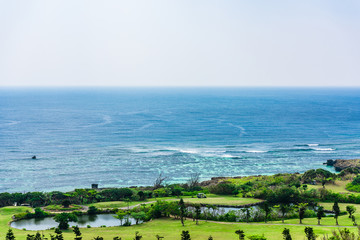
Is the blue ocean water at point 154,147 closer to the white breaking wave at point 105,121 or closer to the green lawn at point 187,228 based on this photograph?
the white breaking wave at point 105,121

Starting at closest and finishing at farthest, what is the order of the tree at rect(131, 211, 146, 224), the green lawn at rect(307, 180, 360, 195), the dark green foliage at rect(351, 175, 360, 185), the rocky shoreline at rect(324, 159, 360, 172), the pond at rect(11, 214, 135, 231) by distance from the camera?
the tree at rect(131, 211, 146, 224), the pond at rect(11, 214, 135, 231), the green lawn at rect(307, 180, 360, 195), the dark green foliage at rect(351, 175, 360, 185), the rocky shoreline at rect(324, 159, 360, 172)

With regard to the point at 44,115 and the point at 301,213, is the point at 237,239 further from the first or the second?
the point at 44,115

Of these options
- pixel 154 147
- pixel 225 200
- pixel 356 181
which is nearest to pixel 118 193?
pixel 225 200

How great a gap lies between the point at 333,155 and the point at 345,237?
7658cm

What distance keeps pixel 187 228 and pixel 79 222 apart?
15.9 m

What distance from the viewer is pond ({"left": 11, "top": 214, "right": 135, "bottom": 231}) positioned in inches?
2010

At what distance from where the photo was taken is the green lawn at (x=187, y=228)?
43906 millimetres

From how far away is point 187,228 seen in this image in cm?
4797

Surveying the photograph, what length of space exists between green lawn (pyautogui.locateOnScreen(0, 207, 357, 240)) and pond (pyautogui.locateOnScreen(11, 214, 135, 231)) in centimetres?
218

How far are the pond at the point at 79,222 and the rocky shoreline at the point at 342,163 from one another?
59.9m

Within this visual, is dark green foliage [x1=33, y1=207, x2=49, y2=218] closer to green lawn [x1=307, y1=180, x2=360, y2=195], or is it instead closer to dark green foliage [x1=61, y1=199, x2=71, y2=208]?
dark green foliage [x1=61, y1=199, x2=71, y2=208]

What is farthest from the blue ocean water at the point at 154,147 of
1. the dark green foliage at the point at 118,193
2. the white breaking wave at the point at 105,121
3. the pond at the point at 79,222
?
the pond at the point at 79,222

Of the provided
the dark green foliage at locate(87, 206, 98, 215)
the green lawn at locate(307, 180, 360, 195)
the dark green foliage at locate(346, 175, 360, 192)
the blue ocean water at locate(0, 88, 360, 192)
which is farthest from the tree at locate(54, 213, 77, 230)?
the dark green foliage at locate(346, 175, 360, 192)

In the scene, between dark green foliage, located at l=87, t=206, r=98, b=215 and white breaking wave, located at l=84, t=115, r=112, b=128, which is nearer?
dark green foliage, located at l=87, t=206, r=98, b=215
